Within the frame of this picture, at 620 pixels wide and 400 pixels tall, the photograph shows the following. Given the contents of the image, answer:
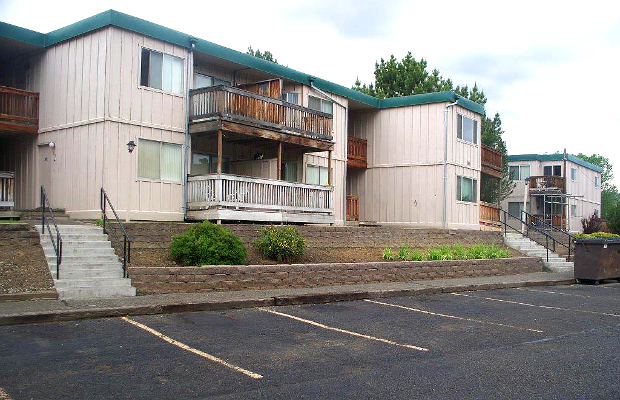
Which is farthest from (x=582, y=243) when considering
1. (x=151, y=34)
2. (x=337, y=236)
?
(x=151, y=34)

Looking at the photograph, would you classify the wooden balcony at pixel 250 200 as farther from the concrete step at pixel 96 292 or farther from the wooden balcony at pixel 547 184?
the wooden balcony at pixel 547 184

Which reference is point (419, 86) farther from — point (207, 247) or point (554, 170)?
point (207, 247)

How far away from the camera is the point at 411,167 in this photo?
95.9ft

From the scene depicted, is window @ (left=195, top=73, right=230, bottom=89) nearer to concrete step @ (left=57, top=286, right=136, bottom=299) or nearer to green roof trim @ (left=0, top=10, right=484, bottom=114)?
green roof trim @ (left=0, top=10, right=484, bottom=114)

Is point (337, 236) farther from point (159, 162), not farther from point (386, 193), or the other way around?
point (386, 193)

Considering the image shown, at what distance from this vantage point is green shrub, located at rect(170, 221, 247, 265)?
47.2 feet

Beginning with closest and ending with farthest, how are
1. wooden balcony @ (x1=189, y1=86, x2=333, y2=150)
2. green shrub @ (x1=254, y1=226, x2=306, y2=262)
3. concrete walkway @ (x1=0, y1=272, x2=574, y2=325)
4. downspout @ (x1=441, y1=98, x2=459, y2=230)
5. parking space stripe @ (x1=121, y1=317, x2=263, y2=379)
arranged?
1. parking space stripe @ (x1=121, y1=317, x2=263, y2=379)
2. concrete walkway @ (x1=0, y1=272, x2=574, y2=325)
3. green shrub @ (x1=254, y1=226, x2=306, y2=262)
4. wooden balcony @ (x1=189, y1=86, x2=333, y2=150)
5. downspout @ (x1=441, y1=98, x2=459, y2=230)

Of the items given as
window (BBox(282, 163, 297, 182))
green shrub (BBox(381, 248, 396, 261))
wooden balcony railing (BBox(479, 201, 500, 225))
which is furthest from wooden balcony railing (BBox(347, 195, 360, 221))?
green shrub (BBox(381, 248, 396, 261))

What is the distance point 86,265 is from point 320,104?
14463mm

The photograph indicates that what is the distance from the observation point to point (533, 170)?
157 ft

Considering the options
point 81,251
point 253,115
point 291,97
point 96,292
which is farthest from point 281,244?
point 291,97

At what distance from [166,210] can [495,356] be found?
1289 cm

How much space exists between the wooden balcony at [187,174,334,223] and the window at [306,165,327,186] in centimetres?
305

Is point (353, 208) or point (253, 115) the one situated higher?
point (253, 115)
